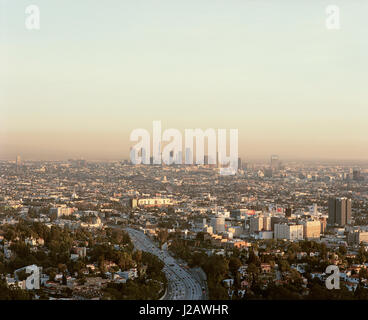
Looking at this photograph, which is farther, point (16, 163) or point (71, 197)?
point (71, 197)

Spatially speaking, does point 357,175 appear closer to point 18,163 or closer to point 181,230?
point 181,230

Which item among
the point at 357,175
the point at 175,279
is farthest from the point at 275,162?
the point at 175,279

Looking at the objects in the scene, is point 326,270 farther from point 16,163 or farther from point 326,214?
point 326,214

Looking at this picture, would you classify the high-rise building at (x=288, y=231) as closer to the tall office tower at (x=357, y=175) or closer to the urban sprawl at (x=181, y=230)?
the urban sprawl at (x=181, y=230)

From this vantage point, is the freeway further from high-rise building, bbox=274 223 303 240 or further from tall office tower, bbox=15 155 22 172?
high-rise building, bbox=274 223 303 240

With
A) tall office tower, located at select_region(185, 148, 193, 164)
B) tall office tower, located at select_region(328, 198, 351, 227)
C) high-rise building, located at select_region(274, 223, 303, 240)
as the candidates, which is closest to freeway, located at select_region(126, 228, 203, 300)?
tall office tower, located at select_region(185, 148, 193, 164)

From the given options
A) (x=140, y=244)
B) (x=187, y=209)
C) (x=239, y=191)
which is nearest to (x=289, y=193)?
(x=239, y=191)
